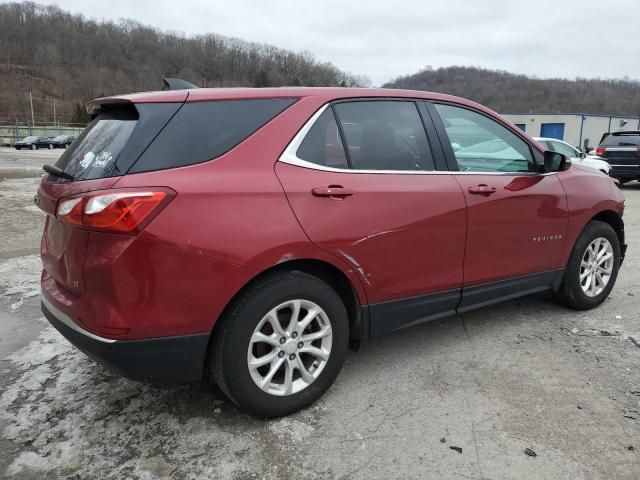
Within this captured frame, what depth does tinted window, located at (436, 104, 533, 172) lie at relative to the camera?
3.50 m

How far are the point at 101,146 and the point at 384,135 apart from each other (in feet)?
5.10

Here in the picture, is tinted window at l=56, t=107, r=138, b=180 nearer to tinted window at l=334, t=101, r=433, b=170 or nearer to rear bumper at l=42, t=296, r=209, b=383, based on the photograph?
rear bumper at l=42, t=296, r=209, b=383

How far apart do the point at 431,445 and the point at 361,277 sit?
909mm

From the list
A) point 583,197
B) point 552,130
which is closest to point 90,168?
point 583,197

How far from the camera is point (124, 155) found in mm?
2424

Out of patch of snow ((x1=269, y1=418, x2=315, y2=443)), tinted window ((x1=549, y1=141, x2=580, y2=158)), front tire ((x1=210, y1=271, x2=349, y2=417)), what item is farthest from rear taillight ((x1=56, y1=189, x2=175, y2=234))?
tinted window ((x1=549, y1=141, x2=580, y2=158))

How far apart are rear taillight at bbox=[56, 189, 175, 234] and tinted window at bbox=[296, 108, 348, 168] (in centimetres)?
77

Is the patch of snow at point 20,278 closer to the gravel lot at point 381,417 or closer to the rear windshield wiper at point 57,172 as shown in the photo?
the gravel lot at point 381,417

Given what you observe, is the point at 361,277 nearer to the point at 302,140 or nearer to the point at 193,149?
the point at 302,140

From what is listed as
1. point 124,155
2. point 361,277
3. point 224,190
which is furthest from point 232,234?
point 361,277

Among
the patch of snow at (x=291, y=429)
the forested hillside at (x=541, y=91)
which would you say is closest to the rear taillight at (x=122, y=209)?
the patch of snow at (x=291, y=429)

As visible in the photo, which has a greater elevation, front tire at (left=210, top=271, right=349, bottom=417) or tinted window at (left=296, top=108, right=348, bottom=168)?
tinted window at (left=296, top=108, right=348, bottom=168)

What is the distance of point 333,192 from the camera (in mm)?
2764

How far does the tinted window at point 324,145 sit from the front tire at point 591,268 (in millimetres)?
2374
